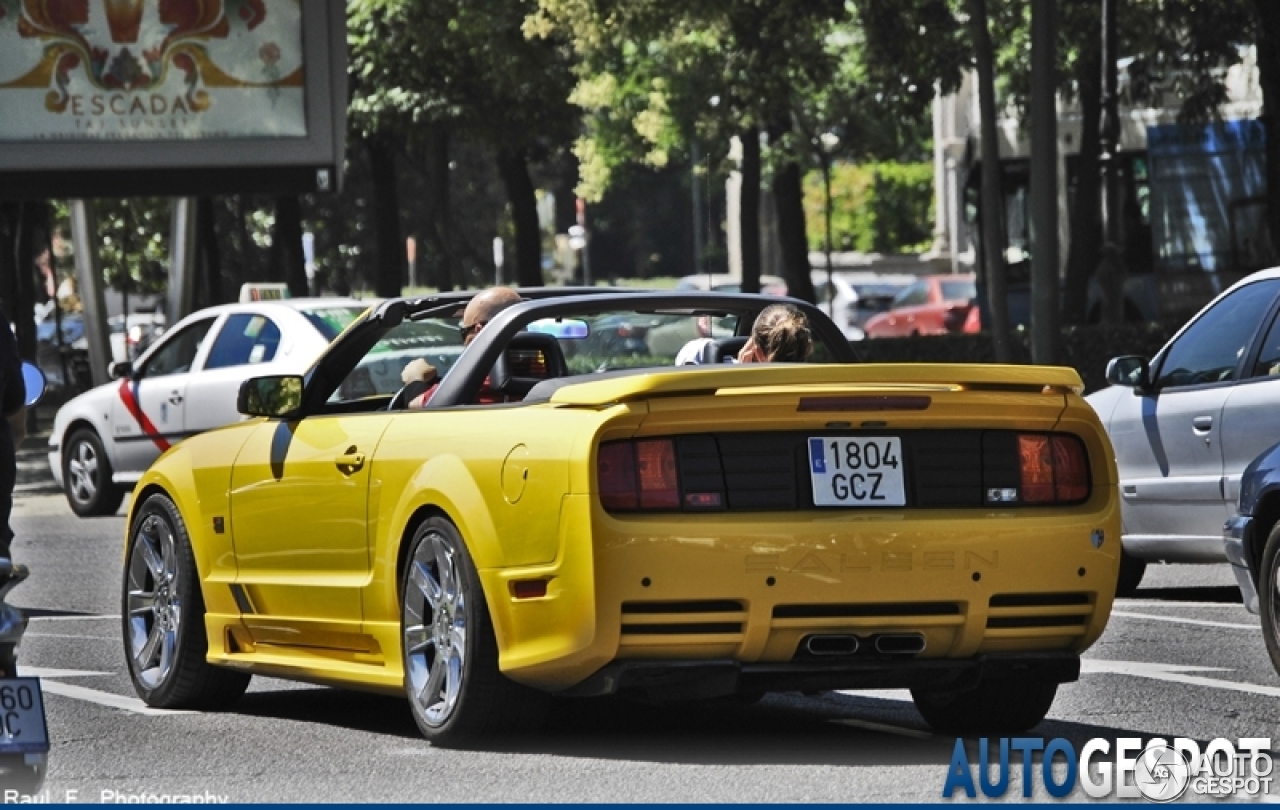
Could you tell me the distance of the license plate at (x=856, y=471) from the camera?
24.8ft

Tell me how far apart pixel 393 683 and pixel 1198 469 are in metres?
5.32

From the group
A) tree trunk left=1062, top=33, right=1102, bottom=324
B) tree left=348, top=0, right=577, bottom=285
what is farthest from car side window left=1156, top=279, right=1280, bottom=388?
tree left=348, top=0, right=577, bottom=285

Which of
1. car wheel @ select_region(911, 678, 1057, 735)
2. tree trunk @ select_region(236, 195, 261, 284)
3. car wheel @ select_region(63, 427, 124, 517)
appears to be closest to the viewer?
car wheel @ select_region(911, 678, 1057, 735)

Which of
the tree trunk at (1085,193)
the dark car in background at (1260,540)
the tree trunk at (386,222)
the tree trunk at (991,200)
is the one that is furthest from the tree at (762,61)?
the dark car in background at (1260,540)

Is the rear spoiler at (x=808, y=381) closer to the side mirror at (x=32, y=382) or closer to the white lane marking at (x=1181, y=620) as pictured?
the side mirror at (x=32, y=382)

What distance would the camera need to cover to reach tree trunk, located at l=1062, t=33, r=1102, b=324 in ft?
104

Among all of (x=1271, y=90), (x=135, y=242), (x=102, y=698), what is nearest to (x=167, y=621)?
(x=102, y=698)

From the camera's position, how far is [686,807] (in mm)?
6695

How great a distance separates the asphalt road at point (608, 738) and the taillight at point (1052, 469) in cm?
73

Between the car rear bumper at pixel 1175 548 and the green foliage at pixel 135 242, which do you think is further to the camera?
the green foliage at pixel 135 242

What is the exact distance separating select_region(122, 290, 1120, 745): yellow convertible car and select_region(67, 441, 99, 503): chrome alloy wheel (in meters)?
12.8

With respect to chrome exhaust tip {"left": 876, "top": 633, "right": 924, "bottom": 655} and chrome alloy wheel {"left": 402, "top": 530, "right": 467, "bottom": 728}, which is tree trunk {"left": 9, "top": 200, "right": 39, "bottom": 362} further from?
chrome exhaust tip {"left": 876, "top": 633, "right": 924, "bottom": 655}

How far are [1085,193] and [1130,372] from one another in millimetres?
19633

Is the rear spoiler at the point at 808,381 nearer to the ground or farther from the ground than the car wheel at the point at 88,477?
farther from the ground
